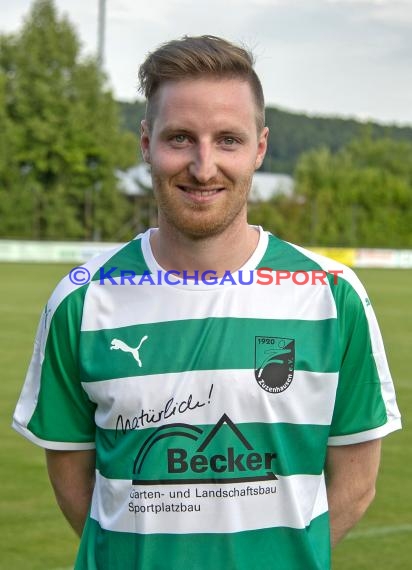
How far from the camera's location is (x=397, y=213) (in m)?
63.2

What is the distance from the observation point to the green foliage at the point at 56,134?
2299 inches

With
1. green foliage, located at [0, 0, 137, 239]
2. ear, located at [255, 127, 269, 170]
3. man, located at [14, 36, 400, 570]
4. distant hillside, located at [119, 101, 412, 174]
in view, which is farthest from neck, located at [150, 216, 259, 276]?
distant hillside, located at [119, 101, 412, 174]

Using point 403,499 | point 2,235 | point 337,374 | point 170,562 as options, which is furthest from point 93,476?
point 2,235

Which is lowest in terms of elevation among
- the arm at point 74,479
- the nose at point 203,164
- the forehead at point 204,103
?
the arm at point 74,479

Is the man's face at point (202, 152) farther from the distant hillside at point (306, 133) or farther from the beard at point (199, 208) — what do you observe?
the distant hillside at point (306, 133)

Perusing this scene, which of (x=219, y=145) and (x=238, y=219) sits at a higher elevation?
(x=219, y=145)

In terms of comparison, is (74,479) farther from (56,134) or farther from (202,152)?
(56,134)

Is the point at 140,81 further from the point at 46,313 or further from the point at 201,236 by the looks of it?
the point at 46,313

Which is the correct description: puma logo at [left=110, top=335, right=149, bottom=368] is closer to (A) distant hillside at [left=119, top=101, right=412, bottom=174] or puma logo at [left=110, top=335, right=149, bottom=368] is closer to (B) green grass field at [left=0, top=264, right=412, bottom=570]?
(B) green grass field at [left=0, top=264, right=412, bottom=570]

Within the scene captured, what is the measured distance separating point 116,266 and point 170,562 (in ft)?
2.47

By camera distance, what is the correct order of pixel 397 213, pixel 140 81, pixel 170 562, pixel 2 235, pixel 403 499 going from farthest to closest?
1. pixel 397 213
2. pixel 2 235
3. pixel 403 499
4. pixel 140 81
5. pixel 170 562

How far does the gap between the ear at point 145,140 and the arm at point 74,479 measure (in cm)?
77

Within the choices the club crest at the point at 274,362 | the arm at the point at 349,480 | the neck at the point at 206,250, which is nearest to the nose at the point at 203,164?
the neck at the point at 206,250

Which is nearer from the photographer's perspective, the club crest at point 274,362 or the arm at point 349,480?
the club crest at point 274,362
